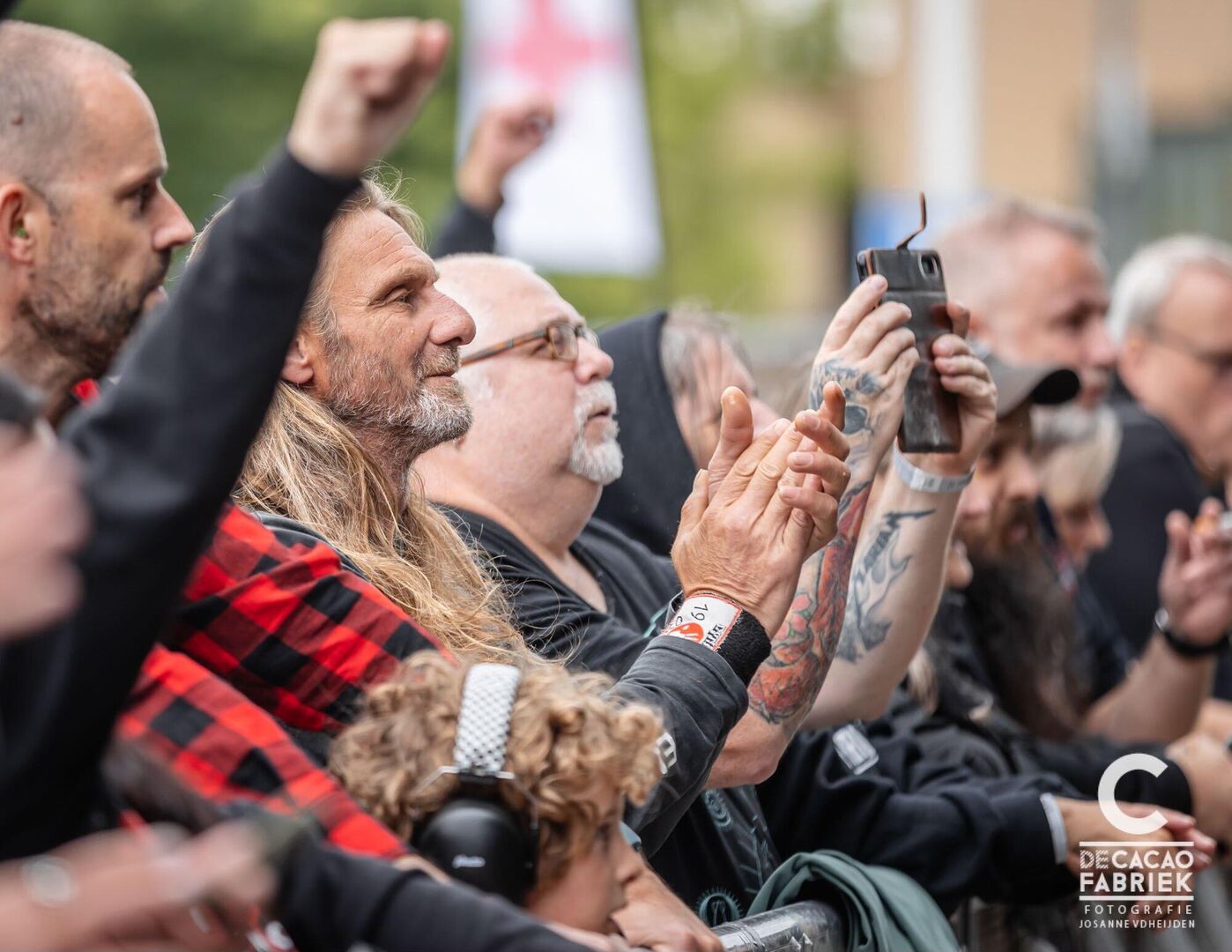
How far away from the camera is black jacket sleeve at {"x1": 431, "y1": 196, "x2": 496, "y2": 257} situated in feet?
16.1

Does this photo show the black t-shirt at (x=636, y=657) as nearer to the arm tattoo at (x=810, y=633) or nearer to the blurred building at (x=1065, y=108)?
the arm tattoo at (x=810, y=633)

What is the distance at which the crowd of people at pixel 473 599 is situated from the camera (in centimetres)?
171

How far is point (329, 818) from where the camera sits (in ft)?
6.57

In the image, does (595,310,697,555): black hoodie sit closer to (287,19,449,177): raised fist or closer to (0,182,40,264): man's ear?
(0,182,40,264): man's ear

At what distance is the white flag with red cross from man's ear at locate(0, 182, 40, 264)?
6.37 metres

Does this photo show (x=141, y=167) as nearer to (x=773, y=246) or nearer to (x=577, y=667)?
(x=577, y=667)

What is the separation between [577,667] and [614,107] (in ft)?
22.2

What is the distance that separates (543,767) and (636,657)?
876 millimetres

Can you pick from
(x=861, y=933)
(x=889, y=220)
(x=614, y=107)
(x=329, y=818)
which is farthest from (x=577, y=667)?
(x=889, y=220)

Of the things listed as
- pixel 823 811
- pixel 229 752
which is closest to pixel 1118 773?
pixel 823 811

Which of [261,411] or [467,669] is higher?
[261,411]

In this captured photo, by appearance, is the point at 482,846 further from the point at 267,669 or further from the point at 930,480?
the point at 930,480

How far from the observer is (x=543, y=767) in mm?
2049

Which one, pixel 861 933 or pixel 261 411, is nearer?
pixel 261 411
